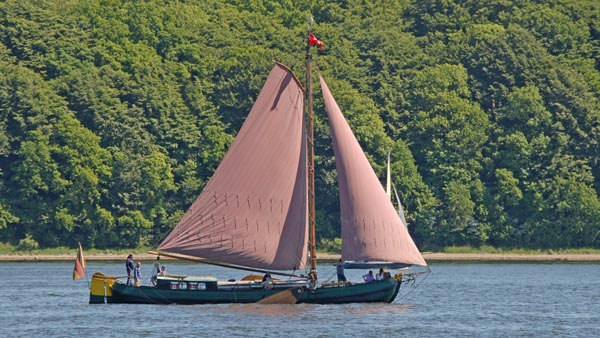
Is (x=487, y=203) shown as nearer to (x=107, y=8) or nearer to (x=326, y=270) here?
(x=326, y=270)

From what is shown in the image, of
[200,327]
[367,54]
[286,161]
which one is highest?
[367,54]

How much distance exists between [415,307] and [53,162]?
246 feet

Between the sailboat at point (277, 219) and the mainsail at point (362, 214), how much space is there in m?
0.05

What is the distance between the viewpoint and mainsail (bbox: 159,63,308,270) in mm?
87438

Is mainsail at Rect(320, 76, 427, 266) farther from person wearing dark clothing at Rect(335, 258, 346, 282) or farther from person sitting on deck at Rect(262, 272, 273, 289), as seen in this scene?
person sitting on deck at Rect(262, 272, 273, 289)

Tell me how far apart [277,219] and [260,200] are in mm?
1310

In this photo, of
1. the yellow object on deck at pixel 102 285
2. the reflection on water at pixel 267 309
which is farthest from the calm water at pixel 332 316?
the yellow object on deck at pixel 102 285

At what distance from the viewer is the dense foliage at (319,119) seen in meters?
160

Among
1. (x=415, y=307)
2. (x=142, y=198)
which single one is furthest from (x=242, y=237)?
(x=142, y=198)

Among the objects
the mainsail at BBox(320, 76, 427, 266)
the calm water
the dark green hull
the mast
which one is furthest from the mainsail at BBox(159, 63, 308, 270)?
the calm water

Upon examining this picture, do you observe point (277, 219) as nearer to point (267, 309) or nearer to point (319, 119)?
point (267, 309)

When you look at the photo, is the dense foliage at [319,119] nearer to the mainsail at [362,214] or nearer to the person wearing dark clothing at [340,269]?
the person wearing dark clothing at [340,269]

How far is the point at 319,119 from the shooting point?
16588 cm

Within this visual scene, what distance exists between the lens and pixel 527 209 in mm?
165125
